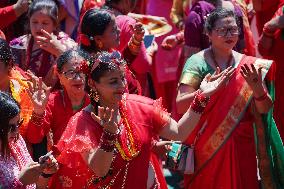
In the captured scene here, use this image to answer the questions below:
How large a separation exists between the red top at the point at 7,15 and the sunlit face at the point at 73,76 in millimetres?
1334

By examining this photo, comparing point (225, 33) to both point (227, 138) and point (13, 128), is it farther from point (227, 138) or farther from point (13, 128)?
point (13, 128)

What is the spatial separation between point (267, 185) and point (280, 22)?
1.43 meters

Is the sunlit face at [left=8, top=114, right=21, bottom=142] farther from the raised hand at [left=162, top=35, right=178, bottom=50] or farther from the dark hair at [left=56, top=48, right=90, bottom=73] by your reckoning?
the raised hand at [left=162, top=35, right=178, bottom=50]

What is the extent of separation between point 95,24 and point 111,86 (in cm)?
92

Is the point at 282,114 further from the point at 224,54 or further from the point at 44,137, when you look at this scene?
the point at 44,137

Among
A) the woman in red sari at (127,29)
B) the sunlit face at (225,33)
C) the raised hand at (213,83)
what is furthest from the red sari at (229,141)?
the woman in red sari at (127,29)

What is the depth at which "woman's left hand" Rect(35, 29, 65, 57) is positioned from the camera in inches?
177

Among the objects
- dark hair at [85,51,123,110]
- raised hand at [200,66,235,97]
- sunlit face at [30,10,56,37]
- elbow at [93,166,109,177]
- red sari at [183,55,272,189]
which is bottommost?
red sari at [183,55,272,189]

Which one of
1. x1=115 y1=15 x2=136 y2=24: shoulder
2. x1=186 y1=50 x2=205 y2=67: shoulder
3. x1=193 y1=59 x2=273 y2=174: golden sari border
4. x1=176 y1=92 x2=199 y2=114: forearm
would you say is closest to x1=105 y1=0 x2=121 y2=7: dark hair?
x1=115 y1=15 x2=136 y2=24: shoulder

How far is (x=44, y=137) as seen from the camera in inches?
165

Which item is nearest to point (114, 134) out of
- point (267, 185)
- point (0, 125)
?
point (0, 125)

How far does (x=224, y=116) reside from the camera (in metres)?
4.41

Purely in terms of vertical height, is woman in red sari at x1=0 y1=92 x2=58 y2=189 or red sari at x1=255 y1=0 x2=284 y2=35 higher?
woman in red sari at x1=0 y1=92 x2=58 y2=189

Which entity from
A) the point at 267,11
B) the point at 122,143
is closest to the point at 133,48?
the point at 122,143
